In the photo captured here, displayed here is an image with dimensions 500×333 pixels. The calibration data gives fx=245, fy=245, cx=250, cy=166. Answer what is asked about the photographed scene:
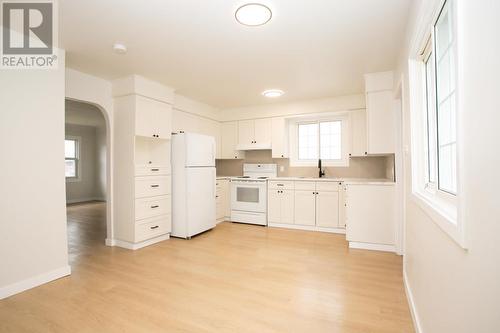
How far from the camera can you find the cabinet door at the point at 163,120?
376 centimetres

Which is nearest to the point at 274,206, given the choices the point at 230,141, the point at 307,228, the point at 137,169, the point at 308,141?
the point at 307,228

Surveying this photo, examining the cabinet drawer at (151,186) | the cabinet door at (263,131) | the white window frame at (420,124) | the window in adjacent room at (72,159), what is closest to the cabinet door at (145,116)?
the cabinet drawer at (151,186)

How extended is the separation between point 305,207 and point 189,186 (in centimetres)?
206

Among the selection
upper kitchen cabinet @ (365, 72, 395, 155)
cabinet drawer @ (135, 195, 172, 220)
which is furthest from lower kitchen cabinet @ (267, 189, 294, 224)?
cabinet drawer @ (135, 195, 172, 220)

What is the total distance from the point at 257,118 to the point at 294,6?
3.19 metres

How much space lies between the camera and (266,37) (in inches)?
95.2

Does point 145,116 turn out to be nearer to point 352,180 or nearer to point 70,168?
point 352,180

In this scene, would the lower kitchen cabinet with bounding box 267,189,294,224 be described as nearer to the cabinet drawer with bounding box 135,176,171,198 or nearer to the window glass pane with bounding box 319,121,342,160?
the window glass pane with bounding box 319,121,342,160

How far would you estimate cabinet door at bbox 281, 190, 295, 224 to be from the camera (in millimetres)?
4508

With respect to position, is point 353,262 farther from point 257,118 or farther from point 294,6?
point 257,118

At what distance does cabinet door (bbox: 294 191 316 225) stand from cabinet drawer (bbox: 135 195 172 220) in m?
2.22

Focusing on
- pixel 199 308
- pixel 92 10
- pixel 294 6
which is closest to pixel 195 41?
pixel 92 10

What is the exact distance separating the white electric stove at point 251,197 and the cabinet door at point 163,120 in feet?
5.62

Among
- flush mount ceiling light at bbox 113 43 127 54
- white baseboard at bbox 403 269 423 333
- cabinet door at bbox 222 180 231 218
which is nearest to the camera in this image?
white baseboard at bbox 403 269 423 333
